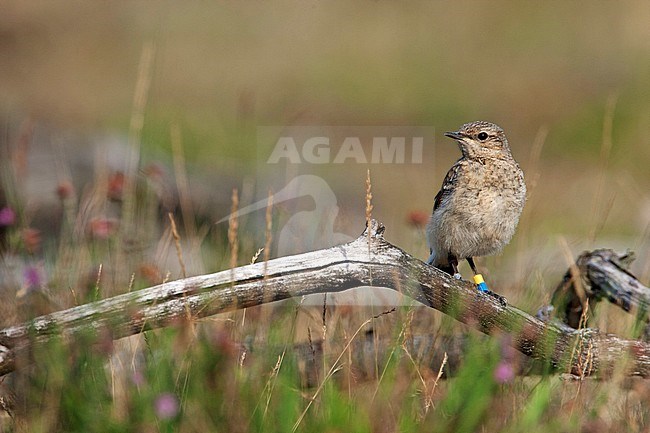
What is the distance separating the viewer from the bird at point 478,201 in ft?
15.0

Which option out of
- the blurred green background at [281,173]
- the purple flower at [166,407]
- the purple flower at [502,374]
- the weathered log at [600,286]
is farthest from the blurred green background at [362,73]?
the purple flower at [166,407]

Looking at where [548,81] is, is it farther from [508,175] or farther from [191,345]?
[191,345]

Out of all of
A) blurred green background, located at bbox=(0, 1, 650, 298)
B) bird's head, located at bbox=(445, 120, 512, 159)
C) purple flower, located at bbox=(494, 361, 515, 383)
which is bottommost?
blurred green background, located at bbox=(0, 1, 650, 298)

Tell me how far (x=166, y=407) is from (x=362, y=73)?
46.9 ft

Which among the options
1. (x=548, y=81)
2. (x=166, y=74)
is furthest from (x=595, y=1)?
(x=166, y=74)

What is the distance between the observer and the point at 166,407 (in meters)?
2.96

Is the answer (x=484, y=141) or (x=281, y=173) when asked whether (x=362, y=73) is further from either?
(x=484, y=141)

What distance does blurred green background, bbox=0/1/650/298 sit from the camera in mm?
13586

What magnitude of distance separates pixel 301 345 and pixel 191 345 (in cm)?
93

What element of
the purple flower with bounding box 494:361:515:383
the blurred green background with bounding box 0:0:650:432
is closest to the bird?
the blurred green background with bounding box 0:0:650:432

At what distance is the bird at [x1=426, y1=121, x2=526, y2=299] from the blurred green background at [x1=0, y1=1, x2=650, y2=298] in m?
6.58

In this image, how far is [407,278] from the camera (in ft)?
11.9

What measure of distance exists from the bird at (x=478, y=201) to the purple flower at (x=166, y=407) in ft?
6.49

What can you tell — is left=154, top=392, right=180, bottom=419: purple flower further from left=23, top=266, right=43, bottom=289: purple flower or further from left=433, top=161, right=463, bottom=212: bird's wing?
left=433, top=161, right=463, bottom=212: bird's wing
